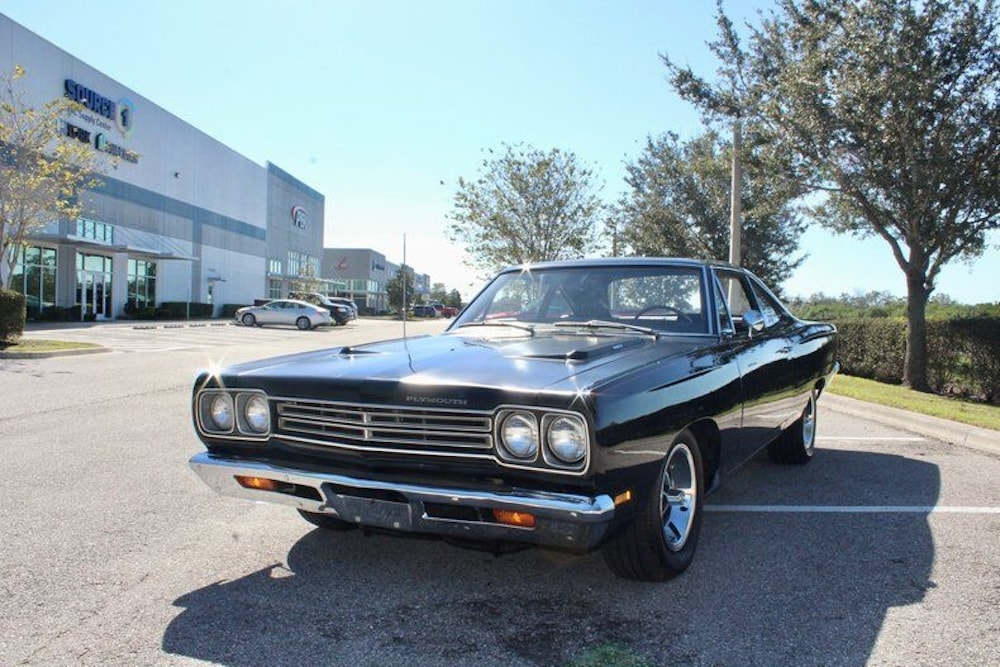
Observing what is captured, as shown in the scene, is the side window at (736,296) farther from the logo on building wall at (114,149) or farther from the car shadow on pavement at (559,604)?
the logo on building wall at (114,149)

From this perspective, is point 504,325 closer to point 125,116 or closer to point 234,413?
point 234,413

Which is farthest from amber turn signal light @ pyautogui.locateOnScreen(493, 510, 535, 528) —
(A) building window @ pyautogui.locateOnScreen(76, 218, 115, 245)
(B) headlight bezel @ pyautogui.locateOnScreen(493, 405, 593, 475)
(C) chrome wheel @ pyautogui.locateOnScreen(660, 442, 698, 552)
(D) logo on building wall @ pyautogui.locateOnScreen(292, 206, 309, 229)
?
(D) logo on building wall @ pyautogui.locateOnScreen(292, 206, 309, 229)

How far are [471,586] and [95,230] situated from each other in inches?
1454

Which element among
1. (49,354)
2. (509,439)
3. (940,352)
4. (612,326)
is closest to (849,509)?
(612,326)

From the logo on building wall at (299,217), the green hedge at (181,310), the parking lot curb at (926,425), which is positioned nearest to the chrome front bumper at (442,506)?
the parking lot curb at (926,425)

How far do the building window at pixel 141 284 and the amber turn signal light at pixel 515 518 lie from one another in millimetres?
38883

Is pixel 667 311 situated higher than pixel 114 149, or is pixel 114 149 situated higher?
pixel 114 149

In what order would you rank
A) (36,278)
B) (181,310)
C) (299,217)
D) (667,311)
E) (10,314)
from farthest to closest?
(299,217) < (181,310) < (36,278) < (10,314) < (667,311)

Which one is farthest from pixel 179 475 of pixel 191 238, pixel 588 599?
pixel 191 238

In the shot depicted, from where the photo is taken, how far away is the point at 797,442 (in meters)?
5.61

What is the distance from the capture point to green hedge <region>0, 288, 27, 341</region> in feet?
49.2

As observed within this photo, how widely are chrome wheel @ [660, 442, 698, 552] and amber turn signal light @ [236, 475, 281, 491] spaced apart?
5.67 feet

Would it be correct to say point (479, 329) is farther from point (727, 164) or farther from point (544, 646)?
point (727, 164)

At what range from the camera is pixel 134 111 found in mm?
37562
